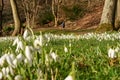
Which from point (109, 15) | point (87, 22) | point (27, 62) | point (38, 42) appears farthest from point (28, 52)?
point (87, 22)

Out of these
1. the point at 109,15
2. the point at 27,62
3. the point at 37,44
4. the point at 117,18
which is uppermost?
the point at 37,44

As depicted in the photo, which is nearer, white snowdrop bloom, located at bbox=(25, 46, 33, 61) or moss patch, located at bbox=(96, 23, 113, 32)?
white snowdrop bloom, located at bbox=(25, 46, 33, 61)

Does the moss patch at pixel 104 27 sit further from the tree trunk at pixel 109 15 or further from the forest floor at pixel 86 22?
the forest floor at pixel 86 22

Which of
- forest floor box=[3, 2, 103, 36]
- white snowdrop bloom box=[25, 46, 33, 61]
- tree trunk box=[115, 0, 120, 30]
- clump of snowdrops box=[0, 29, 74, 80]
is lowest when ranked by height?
forest floor box=[3, 2, 103, 36]

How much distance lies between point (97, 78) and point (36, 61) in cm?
79

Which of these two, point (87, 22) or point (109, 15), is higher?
point (109, 15)

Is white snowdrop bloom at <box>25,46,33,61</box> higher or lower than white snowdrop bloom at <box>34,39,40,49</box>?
higher

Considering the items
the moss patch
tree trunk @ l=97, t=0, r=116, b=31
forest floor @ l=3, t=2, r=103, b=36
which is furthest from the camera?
forest floor @ l=3, t=2, r=103, b=36

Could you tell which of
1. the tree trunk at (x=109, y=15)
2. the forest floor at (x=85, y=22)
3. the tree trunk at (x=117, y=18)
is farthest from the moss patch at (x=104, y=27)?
the forest floor at (x=85, y=22)

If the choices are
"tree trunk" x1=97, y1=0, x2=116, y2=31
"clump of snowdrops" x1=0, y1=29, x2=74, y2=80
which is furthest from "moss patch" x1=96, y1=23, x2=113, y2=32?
"clump of snowdrops" x1=0, y1=29, x2=74, y2=80

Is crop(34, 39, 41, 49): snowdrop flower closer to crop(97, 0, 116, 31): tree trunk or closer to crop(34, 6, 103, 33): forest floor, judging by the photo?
crop(97, 0, 116, 31): tree trunk

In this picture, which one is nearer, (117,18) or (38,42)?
(38,42)

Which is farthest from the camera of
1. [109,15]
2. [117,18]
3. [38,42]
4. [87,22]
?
[87,22]

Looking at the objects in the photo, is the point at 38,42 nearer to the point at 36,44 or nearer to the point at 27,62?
the point at 36,44
